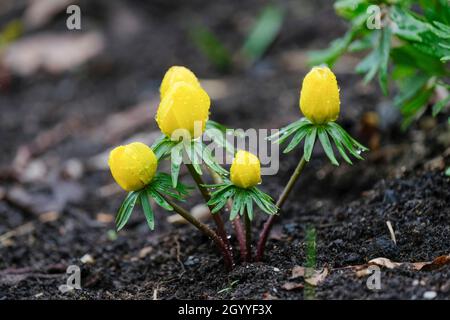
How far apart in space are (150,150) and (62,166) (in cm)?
198

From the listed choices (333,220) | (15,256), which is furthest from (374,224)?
(15,256)

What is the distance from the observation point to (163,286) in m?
2.42

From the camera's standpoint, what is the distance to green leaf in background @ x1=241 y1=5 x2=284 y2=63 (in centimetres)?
483

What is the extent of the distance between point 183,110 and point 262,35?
9.69ft

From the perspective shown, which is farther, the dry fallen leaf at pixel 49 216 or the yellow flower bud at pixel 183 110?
the dry fallen leaf at pixel 49 216

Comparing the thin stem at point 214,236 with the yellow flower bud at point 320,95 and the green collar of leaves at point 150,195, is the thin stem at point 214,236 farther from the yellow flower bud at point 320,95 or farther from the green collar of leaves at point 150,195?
the yellow flower bud at point 320,95

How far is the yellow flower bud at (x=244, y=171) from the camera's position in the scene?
6.72 feet

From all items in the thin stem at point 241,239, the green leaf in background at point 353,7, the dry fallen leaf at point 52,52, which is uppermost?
the dry fallen leaf at point 52,52

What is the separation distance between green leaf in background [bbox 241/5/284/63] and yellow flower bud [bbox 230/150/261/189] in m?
2.82

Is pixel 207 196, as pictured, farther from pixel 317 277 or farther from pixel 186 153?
pixel 317 277

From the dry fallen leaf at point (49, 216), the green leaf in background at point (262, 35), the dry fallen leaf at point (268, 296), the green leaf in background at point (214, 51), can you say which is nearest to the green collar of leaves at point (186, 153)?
the dry fallen leaf at point (268, 296)

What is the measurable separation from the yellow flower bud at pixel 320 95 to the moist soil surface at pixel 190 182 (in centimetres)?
51

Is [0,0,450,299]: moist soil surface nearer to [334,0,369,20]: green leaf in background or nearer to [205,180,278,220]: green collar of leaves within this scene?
[205,180,278,220]: green collar of leaves

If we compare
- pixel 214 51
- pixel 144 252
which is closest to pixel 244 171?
pixel 144 252
